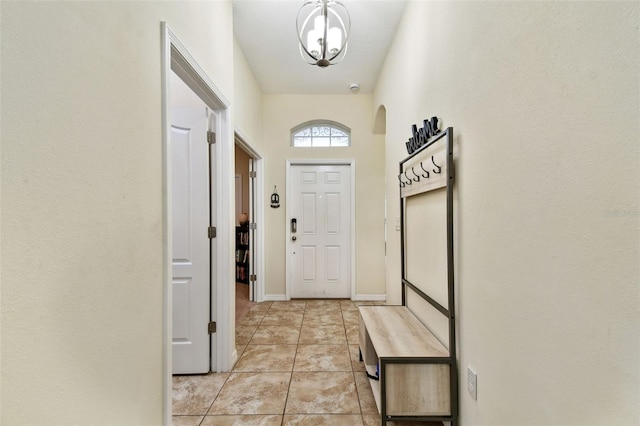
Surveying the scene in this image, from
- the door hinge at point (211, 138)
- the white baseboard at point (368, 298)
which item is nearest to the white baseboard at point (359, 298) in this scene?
the white baseboard at point (368, 298)

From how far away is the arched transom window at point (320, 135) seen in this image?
14.2ft

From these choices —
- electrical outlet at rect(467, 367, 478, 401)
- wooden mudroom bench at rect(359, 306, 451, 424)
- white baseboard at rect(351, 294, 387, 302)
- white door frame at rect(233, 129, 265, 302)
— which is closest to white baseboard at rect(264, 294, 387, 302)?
white baseboard at rect(351, 294, 387, 302)

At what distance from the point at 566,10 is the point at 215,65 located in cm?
193

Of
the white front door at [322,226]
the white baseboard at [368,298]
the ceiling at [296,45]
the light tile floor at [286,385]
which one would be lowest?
the light tile floor at [286,385]

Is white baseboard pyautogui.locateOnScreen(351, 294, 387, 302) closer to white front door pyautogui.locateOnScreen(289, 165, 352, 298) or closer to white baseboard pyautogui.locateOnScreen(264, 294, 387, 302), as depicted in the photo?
white baseboard pyautogui.locateOnScreen(264, 294, 387, 302)

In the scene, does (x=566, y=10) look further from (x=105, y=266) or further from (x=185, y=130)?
(x=185, y=130)

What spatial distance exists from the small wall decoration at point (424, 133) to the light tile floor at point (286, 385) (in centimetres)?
167

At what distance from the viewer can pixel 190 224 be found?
7.29 feet

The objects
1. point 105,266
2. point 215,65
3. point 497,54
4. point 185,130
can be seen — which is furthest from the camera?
point 185,130

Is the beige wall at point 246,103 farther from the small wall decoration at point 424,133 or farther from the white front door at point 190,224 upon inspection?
the small wall decoration at point 424,133

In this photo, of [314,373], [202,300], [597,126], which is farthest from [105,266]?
[314,373]

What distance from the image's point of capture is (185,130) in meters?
2.22

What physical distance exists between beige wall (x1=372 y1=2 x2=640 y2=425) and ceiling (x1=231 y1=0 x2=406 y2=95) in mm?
1289

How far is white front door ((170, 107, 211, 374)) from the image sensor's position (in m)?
2.21
